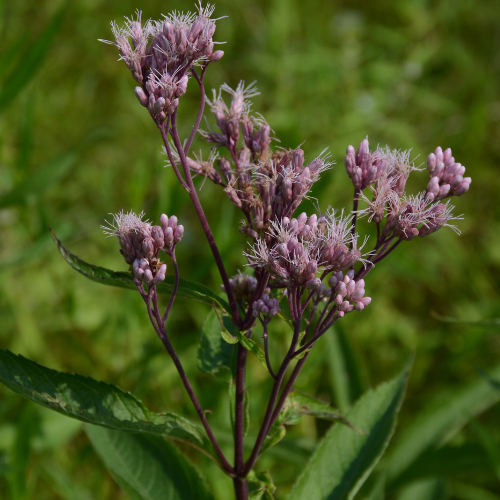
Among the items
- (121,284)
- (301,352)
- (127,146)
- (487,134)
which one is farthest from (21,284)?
(487,134)

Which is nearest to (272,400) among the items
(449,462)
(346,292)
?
(346,292)

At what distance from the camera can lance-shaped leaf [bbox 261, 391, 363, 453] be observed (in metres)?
1.52

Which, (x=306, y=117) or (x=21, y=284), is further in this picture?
(x=306, y=117)

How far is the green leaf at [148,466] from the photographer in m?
1.67

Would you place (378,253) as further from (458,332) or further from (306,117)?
(306,117)

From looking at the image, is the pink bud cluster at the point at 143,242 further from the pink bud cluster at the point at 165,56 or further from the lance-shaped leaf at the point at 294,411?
the lance-shaped leaf at the point at 294,411

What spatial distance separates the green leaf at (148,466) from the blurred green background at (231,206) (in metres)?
0.71

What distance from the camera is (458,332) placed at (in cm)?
365

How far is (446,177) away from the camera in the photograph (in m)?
1.63

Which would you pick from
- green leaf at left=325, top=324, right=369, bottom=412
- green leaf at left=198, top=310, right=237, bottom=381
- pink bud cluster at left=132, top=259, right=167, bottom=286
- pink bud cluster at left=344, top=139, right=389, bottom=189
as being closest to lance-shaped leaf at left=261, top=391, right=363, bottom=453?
green leaf at left=198, top=310, right=237, bottom=381

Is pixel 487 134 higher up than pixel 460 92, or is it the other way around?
pixel 460 92

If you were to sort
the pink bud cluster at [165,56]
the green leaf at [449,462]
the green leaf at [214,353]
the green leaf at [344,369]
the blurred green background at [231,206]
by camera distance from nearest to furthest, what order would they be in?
the pink bud cluster at [165,56] → the green leaf at [214,353] → the green leaf at [449,462] → the green leaf at [344,369] → the blurred green background at [231,206]

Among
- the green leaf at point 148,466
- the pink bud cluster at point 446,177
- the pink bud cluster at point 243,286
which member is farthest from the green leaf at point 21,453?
the pink bud cluster at point 446,177

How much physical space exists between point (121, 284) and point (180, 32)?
689 millimetres
